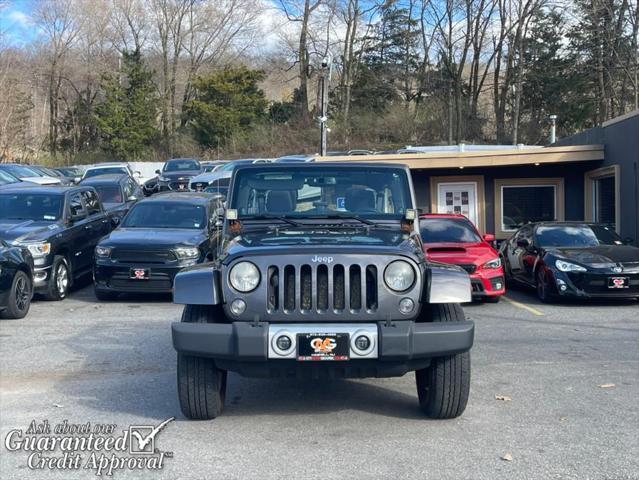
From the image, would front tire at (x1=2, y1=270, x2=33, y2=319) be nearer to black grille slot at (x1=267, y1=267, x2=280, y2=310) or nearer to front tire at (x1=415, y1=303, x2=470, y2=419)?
black grille slot at (x1=267, y1=267, x2=280, y2=310)

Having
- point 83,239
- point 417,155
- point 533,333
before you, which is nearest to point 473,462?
point 533,333

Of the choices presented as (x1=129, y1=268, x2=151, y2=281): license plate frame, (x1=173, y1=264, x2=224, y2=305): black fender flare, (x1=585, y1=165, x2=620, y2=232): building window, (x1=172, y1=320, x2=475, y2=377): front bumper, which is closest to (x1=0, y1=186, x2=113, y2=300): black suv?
(x1=129, y1=268, x2=151, y2=281): license plate frame

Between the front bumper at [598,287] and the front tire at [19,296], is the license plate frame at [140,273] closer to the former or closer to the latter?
the front tire at [19,296]

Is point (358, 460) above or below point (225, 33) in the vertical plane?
below

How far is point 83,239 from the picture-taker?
14.2m


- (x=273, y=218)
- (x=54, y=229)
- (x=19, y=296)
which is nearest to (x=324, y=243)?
(x=273, y=218)

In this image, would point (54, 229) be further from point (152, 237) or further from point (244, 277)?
point (244, 277)

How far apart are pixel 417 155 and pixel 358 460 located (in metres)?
15.6

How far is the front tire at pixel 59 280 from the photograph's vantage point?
12734 millimetres

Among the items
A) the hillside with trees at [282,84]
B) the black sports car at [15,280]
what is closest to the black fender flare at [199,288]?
the black sports car at [15,280]

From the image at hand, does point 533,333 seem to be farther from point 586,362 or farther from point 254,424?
point 254,424

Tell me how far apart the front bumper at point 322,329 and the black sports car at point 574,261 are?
762cm

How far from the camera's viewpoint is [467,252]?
13047 mm

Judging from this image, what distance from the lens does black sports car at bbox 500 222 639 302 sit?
12422 mm
